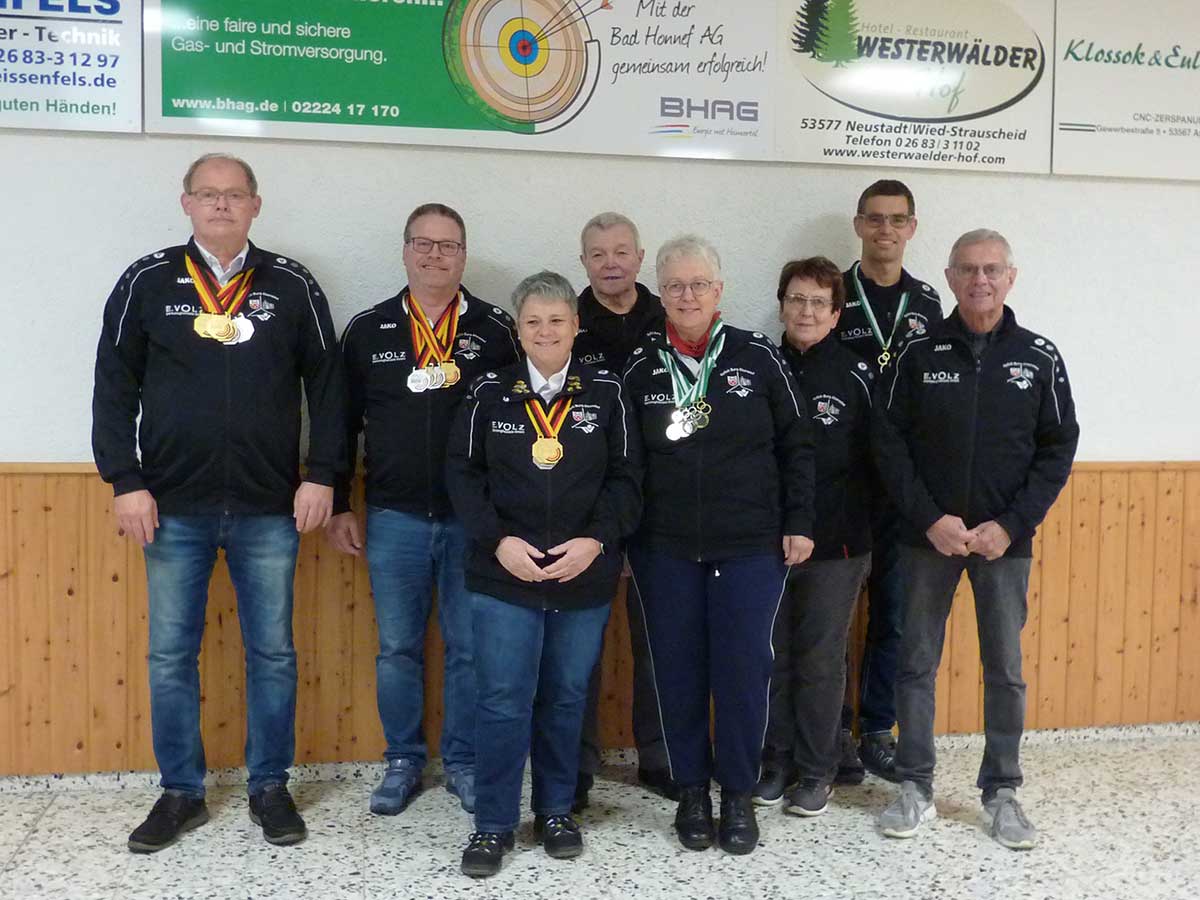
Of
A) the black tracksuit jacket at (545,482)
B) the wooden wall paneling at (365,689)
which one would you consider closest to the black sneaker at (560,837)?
the black tracksuit jacket at (545,482)

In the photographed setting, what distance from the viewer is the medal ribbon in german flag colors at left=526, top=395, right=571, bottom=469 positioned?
9.26ft

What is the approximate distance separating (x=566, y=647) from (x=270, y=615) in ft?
3.02

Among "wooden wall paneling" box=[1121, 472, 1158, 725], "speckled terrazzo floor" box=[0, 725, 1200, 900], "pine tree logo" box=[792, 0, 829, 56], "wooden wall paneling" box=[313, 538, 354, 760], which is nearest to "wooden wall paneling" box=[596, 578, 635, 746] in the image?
"speckled terrazzo floor" box=[0, 725, 1200, 900]

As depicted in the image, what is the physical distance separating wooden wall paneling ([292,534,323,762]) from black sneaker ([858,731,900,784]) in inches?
75.2

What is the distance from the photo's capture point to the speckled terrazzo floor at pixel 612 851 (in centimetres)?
281

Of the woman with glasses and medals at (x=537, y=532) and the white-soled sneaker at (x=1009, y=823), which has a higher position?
the woman with glasses and medals at (x=537, y=532)

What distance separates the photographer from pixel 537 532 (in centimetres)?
283

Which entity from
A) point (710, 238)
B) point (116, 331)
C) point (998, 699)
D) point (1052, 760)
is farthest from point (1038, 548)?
point (116, 331)

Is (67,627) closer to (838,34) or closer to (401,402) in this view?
(401,402)

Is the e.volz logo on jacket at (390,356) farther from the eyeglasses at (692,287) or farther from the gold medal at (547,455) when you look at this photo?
the eyeglasses at (692,287)

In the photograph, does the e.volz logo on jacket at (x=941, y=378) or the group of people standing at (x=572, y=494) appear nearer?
the group of people standing at (x=572, y=494)

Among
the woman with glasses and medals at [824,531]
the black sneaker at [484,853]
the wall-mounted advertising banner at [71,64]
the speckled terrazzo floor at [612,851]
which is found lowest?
the speckled terrazzo floor at [612,851]

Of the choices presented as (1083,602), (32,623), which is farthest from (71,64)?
(1083,602)

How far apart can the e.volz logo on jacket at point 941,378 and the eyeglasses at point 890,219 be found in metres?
0.71
